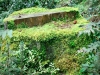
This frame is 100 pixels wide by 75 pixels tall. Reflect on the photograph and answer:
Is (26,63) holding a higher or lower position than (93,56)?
lower

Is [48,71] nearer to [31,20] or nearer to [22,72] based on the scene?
[22,72]

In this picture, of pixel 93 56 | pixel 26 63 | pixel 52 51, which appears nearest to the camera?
pixel 93 56

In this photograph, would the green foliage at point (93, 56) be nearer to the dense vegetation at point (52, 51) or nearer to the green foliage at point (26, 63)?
the dense vegetation at point (52, 51)

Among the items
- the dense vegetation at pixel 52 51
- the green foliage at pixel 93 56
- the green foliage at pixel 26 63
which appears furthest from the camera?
the dense vegetation at pixel 52 51

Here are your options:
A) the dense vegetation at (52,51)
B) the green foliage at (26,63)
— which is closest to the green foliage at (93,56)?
the dense vegetation at (52,51)

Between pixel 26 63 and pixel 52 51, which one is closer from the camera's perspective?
pixel 26 63

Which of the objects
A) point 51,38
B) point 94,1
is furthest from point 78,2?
point 51,38

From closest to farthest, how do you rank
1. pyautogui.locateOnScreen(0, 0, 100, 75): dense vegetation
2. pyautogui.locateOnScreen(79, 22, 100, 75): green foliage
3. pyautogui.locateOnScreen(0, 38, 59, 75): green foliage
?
pyautogui.locateOnScreen(79, 22, 100, 75): green foliage → pyautogui.locateOnScreen(0, 38, 59, 75): green foliage → pyautogui.locateOnScreen(0, 0, 100, 75): dense vegetation

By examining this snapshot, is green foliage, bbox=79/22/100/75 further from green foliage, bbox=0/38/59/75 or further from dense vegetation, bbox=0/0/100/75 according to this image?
green foliage, bbox=0/38/59/75

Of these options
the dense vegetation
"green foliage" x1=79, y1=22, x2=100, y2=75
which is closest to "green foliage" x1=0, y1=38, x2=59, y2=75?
the dense vegetation

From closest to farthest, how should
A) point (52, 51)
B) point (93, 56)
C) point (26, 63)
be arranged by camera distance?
point (93, 56) < point (26, 63) < point (52, 51)

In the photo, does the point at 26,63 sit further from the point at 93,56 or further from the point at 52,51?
the point at 93,56

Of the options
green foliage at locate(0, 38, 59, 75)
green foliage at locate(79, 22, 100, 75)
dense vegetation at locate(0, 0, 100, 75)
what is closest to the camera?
green foliage at locate(79, 22, 100, 75)

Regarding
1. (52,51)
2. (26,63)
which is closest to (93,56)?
(52,51)
